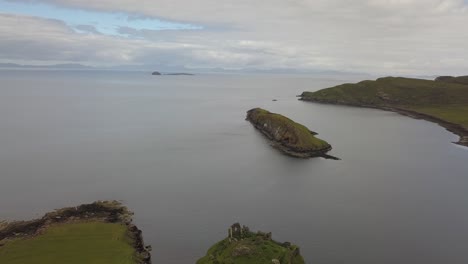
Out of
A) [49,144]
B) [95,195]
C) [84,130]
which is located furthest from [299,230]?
[84,130]

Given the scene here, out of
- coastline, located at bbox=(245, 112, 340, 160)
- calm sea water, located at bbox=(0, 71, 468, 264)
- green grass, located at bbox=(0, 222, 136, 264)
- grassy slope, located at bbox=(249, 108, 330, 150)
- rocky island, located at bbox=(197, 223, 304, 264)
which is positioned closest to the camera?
rocky island, located at bbox=(197, 223, 304, 264)

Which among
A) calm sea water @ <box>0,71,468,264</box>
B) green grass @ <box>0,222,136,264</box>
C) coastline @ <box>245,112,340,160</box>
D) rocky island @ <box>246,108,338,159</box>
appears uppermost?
rocky island @ <box>246,108,338,159</box>

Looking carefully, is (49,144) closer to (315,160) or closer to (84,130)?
(84,130)

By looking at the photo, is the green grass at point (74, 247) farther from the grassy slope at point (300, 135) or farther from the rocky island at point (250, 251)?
the grassy slope at point (300, 135)

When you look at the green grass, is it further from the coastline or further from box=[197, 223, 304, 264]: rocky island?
the coastline

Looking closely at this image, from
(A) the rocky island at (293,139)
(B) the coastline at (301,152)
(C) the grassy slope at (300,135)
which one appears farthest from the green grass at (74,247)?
(C) the grassy slope at (300,135)

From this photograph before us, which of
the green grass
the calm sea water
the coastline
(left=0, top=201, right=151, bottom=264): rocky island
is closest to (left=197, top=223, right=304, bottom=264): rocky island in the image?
the calm sea water

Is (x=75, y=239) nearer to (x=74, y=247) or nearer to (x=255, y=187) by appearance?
(x=74, y=247)
